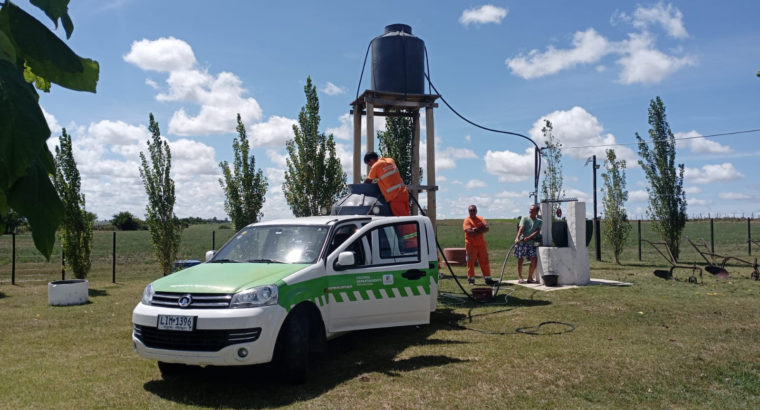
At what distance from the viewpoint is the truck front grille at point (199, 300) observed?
610cm

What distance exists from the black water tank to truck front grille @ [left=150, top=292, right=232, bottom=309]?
32.0 ft

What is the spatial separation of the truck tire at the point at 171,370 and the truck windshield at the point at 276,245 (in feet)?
5.08

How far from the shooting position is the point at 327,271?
7215 millimetres

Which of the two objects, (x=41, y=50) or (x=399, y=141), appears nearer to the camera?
(x=41, y=50)

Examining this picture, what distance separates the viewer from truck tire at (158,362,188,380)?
6.68 metres

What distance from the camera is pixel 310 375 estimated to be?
6.79 meters

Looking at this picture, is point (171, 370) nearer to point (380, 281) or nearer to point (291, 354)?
point (291, 354)

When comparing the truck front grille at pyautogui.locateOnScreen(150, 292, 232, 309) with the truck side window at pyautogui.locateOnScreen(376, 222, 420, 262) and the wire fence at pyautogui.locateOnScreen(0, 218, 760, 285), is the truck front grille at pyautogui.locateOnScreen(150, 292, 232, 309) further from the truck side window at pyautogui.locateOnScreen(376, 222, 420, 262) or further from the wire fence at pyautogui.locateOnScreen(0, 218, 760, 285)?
the truck side window at pyautogui.locateOnScreen(376, 222, 420, 262)

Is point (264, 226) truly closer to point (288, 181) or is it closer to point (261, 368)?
point (261, 368)

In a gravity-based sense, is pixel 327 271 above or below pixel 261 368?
above

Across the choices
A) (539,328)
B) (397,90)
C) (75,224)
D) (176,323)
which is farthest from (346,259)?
(75,224)

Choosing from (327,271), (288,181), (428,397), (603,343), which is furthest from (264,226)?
(288,181)

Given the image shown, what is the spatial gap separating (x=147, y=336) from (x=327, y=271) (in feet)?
7.31

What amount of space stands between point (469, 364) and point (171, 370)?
363 cm
